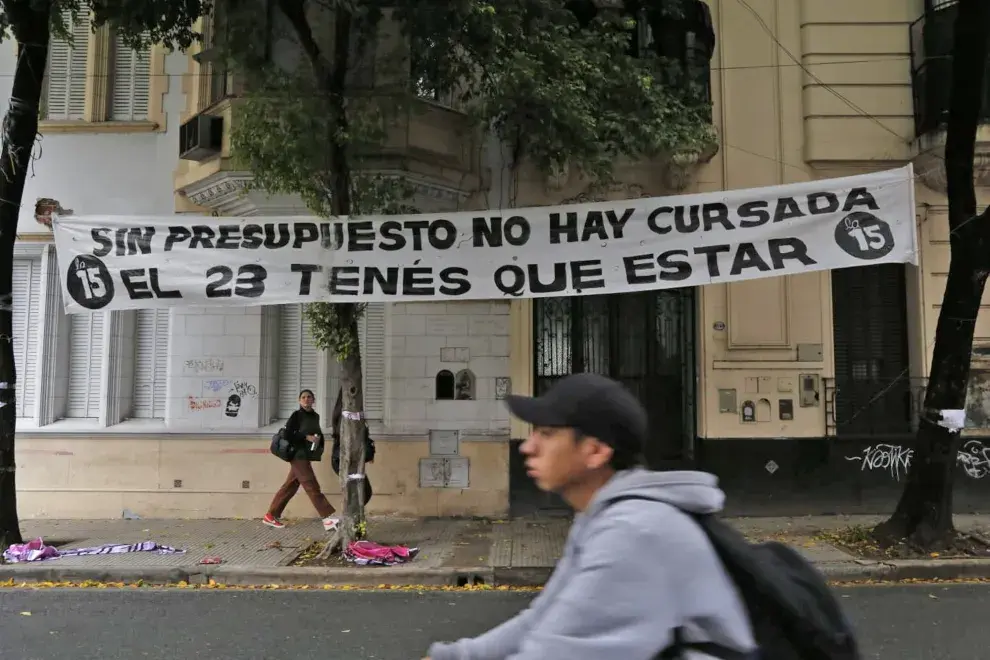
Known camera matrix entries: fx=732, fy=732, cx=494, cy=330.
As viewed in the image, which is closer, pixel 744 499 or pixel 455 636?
pixel 455 636

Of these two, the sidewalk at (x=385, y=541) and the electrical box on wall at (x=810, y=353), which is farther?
the electrical box on wall at (x=810, y=353)

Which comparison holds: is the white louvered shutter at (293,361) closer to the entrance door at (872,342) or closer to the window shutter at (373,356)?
the window shutter at (373,356)

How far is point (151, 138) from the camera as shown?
1049cm

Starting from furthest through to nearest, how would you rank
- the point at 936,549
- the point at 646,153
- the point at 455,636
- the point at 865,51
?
Result: the point at 865,51 → the point at 646,153 → the point at 936,549 → the point at 455,636

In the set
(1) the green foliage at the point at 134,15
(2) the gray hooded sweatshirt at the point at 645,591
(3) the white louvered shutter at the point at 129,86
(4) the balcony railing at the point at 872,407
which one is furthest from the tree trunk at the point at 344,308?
(2) the gray hooded sweatshirt at the point at 645,591

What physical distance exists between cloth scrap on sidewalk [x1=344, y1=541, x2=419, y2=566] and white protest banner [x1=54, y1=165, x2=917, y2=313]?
2.53 m

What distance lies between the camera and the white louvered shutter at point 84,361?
34.8ft

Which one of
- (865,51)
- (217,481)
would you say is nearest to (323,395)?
(217,481)

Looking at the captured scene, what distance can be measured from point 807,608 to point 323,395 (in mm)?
9326

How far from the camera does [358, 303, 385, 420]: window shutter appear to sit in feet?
33.7

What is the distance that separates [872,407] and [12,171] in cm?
1102

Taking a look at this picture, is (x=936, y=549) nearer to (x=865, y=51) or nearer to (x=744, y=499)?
(x=744, y=499)

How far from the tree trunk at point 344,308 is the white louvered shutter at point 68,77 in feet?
15.9

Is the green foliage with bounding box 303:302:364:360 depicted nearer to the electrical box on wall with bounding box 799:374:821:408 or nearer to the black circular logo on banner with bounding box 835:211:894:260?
the black circular logo on banner with bounding box 835:211:894:260
